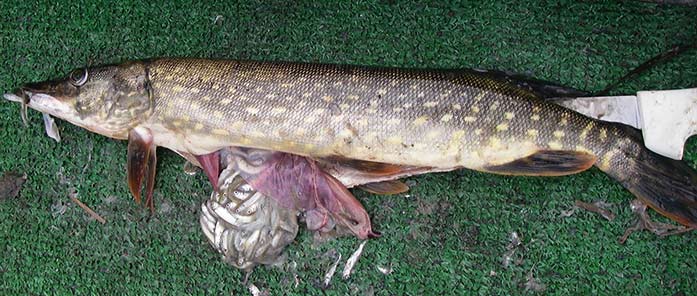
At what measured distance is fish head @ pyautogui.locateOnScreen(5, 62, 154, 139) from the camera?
2732 millimetres

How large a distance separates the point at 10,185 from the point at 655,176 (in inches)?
123

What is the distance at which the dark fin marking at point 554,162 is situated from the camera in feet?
8.45

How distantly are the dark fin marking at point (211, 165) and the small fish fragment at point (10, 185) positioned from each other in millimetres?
1031

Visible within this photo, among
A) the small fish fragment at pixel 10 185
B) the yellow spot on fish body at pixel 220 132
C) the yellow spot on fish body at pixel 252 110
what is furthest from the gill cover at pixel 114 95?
the small fish fragment at pixel 10 185

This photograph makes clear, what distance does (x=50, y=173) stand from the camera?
3.13 meters

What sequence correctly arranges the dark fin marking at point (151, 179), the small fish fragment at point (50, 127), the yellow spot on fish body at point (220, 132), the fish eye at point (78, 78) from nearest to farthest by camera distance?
1. the yellow spot on fish body at point (220, 132)
2. the fish eye at point (78, 78)
3. the dark fin marking at point (151, 179)
4. the small fish fragment at point (50, 127)

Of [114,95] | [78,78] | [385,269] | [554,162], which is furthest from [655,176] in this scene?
[78,78]

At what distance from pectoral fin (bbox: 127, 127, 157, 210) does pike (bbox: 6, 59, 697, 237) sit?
0.06 metres

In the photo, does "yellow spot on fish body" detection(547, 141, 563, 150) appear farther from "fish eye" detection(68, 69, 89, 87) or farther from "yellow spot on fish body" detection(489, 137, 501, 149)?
"fish eye" detection(68, 69, 89, 87)

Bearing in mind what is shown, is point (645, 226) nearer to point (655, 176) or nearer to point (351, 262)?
point (655, 176)

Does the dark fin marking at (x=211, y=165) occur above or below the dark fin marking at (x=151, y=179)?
above

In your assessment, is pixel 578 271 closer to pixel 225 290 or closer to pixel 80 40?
pixel 225 290

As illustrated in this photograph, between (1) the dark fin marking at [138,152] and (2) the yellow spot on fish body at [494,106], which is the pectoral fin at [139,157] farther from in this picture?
(2) the yellow spot on fish body at [494,106]

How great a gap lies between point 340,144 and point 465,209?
2.43 feet
